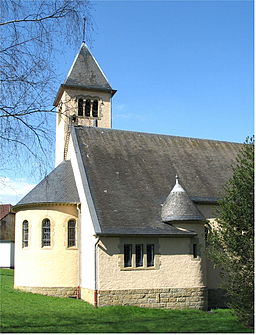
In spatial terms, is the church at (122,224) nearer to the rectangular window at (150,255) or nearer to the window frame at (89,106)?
the rectangular window at (150,255)

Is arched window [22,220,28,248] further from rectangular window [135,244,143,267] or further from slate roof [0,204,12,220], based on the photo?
slate roof [0,204,12,220]

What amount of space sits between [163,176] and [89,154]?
14.3 ft

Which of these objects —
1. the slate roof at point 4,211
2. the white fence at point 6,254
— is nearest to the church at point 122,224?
the white fence at point 6,254

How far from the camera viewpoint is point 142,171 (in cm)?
2319

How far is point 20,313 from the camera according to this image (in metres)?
15.5

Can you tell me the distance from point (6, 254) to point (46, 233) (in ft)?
84.1

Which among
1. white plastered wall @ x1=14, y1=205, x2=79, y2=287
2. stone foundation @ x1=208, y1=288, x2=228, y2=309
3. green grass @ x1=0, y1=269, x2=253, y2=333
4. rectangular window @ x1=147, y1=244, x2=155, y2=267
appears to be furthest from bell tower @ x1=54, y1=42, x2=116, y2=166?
stone foundation @ x1=208, y1=288, x2=228, y2=309

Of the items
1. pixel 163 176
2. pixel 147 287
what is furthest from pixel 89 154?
pixel 147 287

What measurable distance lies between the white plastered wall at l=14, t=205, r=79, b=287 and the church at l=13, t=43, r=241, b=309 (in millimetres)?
50

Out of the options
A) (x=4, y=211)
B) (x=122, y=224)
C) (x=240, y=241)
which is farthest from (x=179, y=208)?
(x=4, y=211)

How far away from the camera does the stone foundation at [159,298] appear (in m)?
18.3

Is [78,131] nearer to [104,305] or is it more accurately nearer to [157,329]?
[104,305]

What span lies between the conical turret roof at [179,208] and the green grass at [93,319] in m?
4.33

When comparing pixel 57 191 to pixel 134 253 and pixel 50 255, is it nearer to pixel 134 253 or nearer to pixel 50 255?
pixel 50 255
